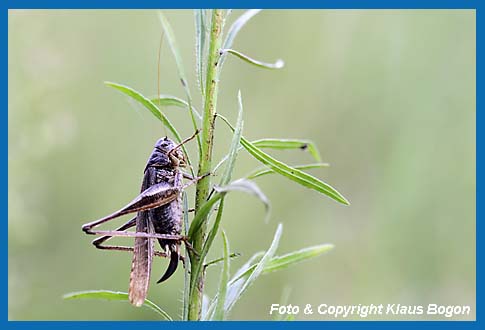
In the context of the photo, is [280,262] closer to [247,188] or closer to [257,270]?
[257,270]

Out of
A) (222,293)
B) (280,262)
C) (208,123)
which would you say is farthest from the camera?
(280,262)

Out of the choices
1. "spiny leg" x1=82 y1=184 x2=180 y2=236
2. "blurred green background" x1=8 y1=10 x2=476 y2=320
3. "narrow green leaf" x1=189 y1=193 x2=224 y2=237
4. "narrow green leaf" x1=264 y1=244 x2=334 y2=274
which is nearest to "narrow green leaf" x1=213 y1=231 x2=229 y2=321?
"narrow green leaf" x1=189 y1=193 x2=224 y2=237

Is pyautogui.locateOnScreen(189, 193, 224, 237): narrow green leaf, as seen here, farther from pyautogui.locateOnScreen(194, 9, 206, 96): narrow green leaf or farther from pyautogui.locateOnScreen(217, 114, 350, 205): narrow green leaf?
pyautogui.locateOnScreen(194, 9, 206, 96): narrow green leaf

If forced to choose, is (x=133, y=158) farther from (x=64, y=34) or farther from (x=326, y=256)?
(x=326, y=256)

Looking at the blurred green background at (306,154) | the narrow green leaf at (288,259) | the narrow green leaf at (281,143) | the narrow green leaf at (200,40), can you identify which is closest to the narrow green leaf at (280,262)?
the narrow green leaf at (288,259)

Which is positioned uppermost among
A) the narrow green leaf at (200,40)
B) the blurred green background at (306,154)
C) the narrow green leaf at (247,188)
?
the narrow green leaf at (200,40)

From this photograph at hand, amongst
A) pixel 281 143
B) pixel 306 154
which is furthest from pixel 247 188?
pixel 306 154

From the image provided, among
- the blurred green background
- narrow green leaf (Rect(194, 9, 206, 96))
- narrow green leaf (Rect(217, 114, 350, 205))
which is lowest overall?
the blurred green background

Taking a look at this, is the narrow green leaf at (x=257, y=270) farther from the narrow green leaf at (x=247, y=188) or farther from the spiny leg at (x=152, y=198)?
the spiny leg at (x=152, y=198)

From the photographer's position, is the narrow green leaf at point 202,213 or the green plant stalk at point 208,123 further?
the green plant stalk at point 208,123

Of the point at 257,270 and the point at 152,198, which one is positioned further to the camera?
the point at 152,198
